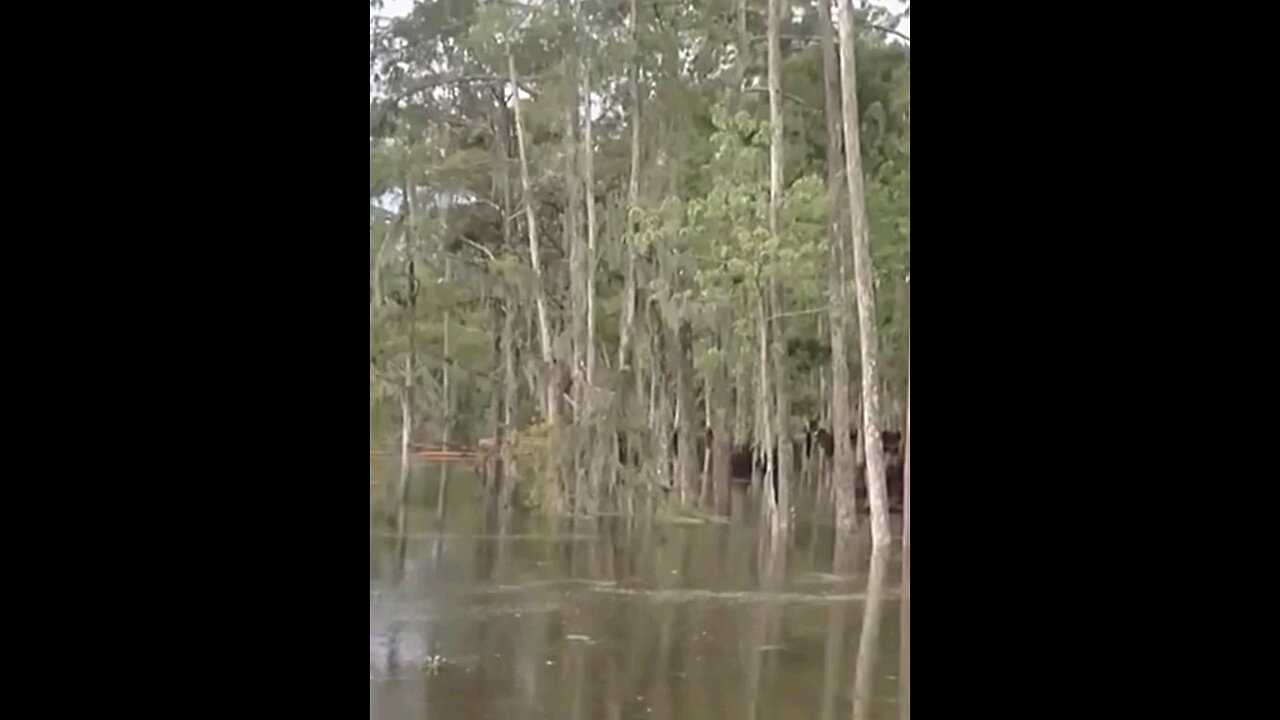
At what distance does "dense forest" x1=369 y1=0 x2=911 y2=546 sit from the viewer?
1.51 m

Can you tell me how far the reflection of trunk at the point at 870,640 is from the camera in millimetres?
1503

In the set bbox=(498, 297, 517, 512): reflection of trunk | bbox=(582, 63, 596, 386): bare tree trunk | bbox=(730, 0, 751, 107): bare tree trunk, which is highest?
bbox=(730, 0, 751, 107): bare tree trunk

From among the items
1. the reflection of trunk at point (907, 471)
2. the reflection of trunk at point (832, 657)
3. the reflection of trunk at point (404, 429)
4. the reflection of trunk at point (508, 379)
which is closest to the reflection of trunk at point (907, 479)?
the reflection of trunk at point (907, 471)

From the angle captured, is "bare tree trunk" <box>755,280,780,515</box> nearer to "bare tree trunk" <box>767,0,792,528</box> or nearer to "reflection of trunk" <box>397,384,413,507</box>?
"bare tree trunk" <box>767,0,792,528</box>

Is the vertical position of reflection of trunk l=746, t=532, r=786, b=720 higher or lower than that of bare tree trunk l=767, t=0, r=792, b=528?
lower

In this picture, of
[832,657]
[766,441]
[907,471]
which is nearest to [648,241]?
[766,441]

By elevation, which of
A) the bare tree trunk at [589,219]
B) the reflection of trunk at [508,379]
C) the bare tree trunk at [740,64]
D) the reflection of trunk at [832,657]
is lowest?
the reflection of trunk at [832,657]

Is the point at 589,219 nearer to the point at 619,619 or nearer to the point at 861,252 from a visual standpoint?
the point at 861,252

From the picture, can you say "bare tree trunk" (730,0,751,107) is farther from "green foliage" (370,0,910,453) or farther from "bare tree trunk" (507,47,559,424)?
"bare tree trunk" (507,47,559,424)

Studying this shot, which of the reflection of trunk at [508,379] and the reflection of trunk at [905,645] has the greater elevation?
the reflection of trunk at [508,379]

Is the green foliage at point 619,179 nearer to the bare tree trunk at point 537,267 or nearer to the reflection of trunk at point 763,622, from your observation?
the bare tree trunk at point 537,267

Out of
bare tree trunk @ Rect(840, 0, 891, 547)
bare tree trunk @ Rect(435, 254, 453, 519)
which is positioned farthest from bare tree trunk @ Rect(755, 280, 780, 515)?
bare tree trunk @ Rect(435, 254, 453, 519)

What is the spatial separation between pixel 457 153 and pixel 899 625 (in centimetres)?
A: 76

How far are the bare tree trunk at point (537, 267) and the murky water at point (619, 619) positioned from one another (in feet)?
0.43
